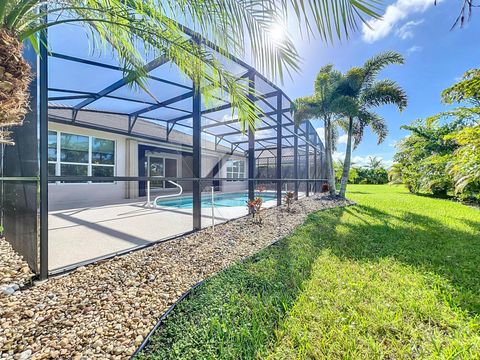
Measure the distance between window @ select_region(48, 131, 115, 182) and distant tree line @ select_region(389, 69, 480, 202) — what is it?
10.5 meters

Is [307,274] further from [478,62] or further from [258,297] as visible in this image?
[478,62]

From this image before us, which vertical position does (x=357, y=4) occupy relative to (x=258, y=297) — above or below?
above

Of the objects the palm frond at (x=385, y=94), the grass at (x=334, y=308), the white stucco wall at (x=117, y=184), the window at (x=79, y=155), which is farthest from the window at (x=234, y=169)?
the palm frond at (x=385, y=94)

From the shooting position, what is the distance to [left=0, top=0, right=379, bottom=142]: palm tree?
1338 mm

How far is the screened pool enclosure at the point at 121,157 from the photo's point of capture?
2393mm

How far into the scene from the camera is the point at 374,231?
4.51m

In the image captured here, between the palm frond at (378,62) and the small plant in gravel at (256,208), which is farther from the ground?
the palm frond at (378,62)

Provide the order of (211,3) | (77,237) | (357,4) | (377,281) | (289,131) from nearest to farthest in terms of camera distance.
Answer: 1. (357,4)
2. (211,3)
3. (377,281)
4. (77,237)
5. (289,131)

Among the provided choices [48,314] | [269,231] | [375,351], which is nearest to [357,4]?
[375,351]

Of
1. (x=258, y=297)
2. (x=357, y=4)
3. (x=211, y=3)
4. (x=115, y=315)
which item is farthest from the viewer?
(x=258, y=297)

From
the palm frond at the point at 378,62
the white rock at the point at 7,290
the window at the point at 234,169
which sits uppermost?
the palm frond at the point at 378,62

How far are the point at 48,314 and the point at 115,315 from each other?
54 centimetres

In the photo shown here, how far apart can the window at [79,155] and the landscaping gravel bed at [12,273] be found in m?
4.59

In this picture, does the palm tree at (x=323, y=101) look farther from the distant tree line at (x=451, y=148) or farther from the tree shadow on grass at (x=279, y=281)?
the tree shadow on grass at (x=279, y=281)
